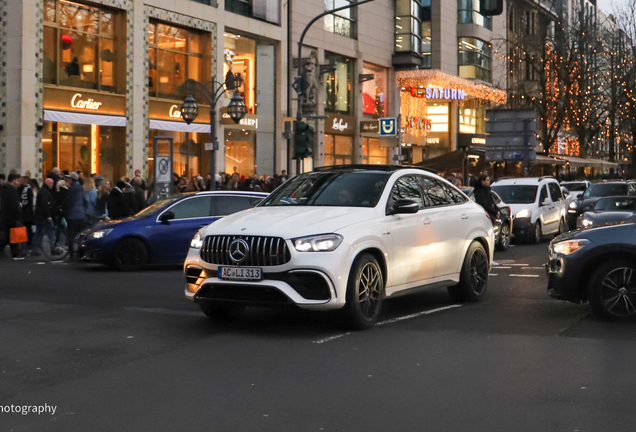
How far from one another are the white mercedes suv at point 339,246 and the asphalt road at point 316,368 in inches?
14.9

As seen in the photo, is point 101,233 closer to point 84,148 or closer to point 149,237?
point 149,237

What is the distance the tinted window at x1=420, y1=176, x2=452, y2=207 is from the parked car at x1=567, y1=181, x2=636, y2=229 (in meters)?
17.0

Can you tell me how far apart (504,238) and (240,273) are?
13.5 m

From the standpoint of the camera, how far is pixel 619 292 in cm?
959

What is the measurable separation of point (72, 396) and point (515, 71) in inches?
2369

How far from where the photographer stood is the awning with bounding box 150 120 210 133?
106ft

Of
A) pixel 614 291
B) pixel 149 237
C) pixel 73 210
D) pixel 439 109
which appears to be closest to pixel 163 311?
pixel 614 291

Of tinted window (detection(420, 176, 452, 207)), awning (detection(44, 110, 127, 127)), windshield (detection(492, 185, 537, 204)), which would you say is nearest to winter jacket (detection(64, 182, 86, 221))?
awning (detection(44, 110, 127, 127))

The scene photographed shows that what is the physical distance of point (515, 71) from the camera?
63406 mm

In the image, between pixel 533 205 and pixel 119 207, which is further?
pixel 533 205

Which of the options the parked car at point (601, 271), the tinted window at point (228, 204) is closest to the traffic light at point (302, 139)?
the tinted window at point (228, 204)

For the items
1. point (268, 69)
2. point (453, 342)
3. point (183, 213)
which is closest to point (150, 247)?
point (183, 213)

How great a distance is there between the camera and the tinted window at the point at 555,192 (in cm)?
2495

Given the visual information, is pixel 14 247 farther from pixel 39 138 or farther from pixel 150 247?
pixel 39 138
